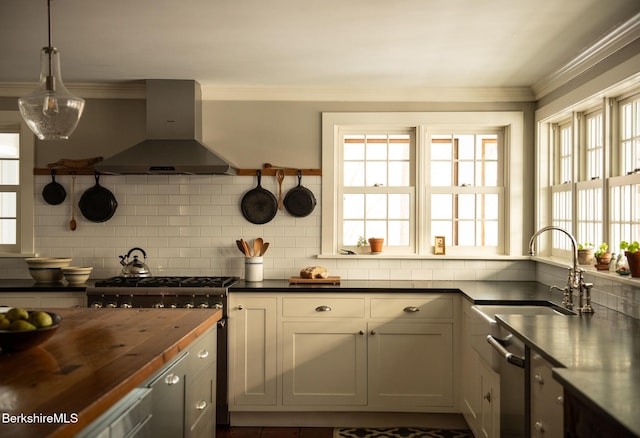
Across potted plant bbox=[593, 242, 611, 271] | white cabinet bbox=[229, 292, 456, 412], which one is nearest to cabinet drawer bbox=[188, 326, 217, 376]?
white cabinet bbox=[229, 292, 456, 412]

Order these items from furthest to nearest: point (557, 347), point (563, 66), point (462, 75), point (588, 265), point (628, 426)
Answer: point (462, 75) < point (563, 66) < point (588, 265) < point (557, 347) < point (628, 426)

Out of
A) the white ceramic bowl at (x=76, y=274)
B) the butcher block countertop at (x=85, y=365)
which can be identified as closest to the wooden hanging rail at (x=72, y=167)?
the white ceramic bowl at (x=76, y=274)

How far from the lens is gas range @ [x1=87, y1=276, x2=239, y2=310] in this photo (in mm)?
4445

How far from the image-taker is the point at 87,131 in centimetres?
517

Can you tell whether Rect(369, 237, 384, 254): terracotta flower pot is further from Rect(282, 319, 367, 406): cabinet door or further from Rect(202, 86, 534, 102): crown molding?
Rect(202, 86, 534, 102): crown molding

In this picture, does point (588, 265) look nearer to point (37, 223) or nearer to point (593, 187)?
point (593, 187)

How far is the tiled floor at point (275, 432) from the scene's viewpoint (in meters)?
4.38

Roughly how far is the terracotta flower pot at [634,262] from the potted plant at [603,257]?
0.36 m

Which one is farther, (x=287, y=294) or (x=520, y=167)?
(x=520, y=167)

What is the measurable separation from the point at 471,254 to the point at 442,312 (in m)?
0.86

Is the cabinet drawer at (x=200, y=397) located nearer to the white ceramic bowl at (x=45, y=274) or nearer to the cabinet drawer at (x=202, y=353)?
the cabinet drawer at (x=202, y=353)

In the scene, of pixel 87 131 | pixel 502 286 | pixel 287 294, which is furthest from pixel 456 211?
pixel 87 131

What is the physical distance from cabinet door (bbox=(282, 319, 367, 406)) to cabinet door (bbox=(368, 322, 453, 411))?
0.34ft

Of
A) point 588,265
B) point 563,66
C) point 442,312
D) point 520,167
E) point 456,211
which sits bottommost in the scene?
point 442,312
